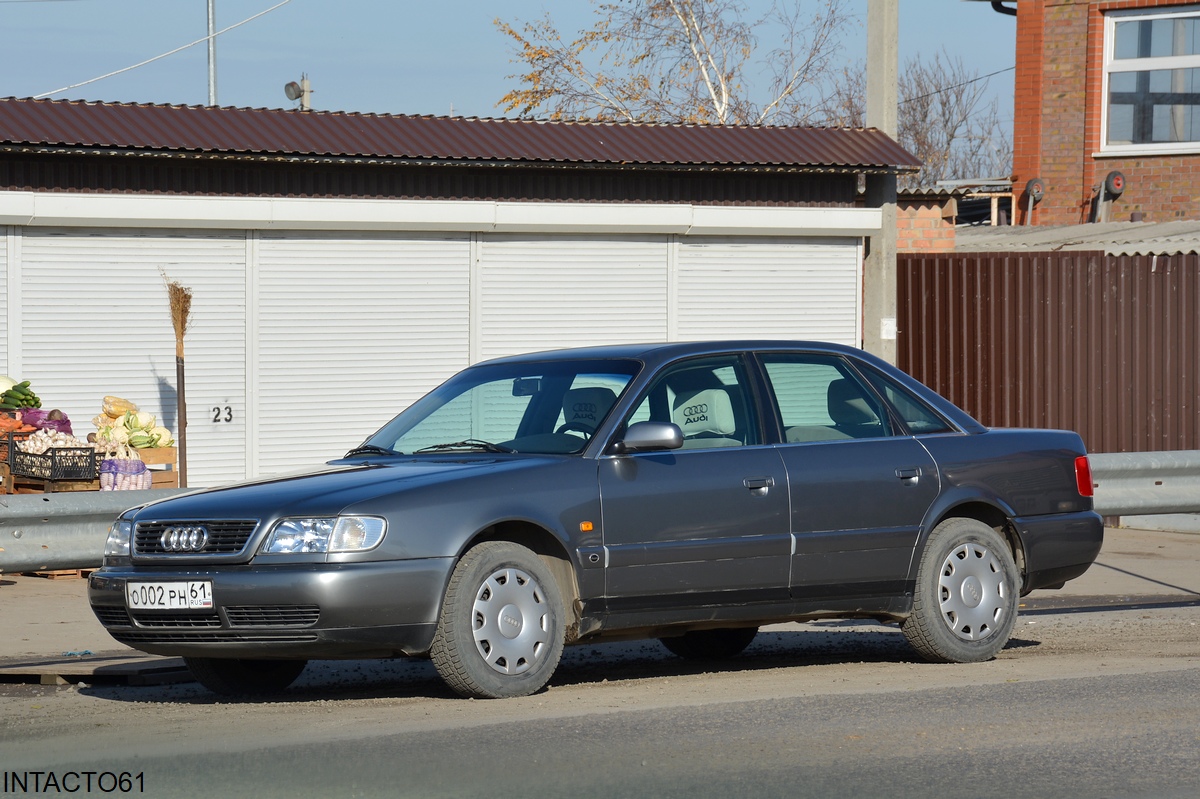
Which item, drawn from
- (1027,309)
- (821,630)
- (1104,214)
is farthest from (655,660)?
(1104,214)

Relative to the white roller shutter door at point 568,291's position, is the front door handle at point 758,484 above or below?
below

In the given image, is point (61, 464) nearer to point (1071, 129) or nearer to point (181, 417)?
point (181, 417)

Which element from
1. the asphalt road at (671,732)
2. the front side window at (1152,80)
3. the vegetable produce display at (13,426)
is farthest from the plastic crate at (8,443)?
the front side window at (1152,80)

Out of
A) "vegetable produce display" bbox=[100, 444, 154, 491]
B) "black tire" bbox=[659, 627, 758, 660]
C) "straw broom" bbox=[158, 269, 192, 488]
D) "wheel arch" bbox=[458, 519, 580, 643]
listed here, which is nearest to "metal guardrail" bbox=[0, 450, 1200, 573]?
"wheel arch" bbox=[458, 519, 580, 643]

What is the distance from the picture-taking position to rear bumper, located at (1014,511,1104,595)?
28.7ft

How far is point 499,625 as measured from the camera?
7176mm

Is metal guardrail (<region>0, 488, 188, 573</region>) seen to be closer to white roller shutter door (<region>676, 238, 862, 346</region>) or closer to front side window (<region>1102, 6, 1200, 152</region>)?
white roller shutter door (<region>676, 238, 862, 346</region>)

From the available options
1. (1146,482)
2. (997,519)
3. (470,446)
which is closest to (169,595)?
(470,446)

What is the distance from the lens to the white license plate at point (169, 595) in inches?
274

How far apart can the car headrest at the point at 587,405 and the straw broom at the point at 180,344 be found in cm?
786

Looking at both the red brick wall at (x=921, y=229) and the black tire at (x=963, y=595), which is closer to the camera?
the black tire at (x=963, y=595)

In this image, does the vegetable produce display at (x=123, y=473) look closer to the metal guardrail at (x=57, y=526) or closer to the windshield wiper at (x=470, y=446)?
the metal guardrail at (x=57, y=526)

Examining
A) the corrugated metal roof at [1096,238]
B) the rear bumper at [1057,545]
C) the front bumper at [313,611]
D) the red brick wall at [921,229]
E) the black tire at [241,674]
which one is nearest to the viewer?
the front bumper at [313,611]

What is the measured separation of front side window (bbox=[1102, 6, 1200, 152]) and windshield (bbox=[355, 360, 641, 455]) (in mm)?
18566
